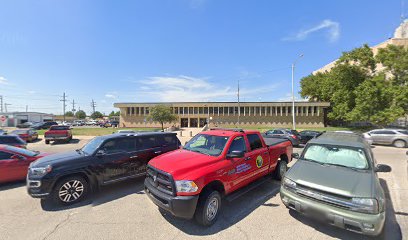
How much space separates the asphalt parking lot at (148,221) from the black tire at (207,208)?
0.16m

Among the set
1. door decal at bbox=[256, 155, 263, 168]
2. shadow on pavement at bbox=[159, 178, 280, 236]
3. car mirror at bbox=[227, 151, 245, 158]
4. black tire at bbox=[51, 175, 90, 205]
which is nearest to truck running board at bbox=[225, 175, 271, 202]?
shadow on pavement at bbox=[159, 178, 280, 236]

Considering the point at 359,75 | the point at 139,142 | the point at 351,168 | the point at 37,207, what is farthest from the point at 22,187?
the point at 359,75

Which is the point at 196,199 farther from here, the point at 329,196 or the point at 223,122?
the point at 223,122

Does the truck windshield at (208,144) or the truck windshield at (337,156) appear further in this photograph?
the truck windshield at (208,144)

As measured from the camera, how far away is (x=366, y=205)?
304cm

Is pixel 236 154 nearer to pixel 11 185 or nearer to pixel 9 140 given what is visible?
pixel 11 185

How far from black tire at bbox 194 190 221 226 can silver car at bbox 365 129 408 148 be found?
18.1 meters

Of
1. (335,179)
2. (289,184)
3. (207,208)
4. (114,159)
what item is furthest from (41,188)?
(335,179)

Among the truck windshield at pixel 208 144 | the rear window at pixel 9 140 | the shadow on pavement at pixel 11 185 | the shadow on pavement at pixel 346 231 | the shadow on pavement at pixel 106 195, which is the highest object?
the truck windshield at pixel 208 144

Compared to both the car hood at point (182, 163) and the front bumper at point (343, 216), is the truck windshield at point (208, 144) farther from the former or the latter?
the front bumper at point (343, 216)

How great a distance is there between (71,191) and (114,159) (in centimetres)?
122

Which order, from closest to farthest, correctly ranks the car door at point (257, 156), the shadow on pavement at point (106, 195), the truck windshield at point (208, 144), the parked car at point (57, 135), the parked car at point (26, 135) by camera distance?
the truck windshield at point (208, 144) < the shadow on pavement at point (106, 195) < the car door at point (257, 156) < the parked car at point (57, 135) < the parked car at point (26, 135)

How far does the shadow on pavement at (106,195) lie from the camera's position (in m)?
4.73

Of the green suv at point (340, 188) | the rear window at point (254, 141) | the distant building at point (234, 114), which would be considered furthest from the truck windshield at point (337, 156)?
the distant building at point (234, 114)
